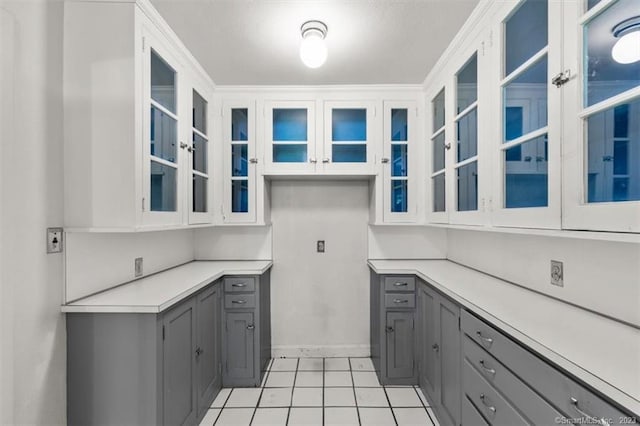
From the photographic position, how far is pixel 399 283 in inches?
97.0

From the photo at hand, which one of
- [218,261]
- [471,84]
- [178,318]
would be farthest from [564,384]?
[218,261]

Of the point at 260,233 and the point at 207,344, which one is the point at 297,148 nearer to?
the point at 260,233

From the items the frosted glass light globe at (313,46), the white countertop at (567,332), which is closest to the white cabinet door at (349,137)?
the frosted glass light globe at (313,46)

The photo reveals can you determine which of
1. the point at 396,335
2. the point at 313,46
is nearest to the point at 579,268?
the point at 396,335

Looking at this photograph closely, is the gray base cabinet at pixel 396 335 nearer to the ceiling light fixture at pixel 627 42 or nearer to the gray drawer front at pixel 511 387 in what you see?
the gray drawer front at pixel 511 387

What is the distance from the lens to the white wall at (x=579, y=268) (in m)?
1.17

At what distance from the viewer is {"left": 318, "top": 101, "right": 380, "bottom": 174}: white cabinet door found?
2680mm

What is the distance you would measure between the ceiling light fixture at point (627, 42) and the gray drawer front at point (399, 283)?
6.00 ft

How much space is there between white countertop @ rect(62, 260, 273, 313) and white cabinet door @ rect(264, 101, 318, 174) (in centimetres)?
94

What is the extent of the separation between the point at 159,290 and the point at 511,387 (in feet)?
6.05

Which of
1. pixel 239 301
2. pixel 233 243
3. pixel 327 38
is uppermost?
pixel 327 38

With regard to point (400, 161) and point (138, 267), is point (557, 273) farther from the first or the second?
point (138, 267)

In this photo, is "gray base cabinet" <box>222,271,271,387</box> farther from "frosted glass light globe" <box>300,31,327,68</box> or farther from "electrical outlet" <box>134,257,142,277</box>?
"frosted glass light globe" <box>300,31,327,68</box>

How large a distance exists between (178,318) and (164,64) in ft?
5.12
